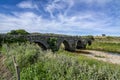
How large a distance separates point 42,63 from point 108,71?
509cm

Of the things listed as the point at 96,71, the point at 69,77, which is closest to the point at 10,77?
the point at 69,77

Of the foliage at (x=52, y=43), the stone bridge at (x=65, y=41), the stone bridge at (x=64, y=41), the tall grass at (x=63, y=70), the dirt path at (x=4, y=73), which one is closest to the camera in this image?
the tall grass at (x=63, y=70)

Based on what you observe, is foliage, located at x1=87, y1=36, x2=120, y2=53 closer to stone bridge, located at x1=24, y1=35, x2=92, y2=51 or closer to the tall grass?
stone bridge, located at x1=24, y1=35, x2=92, y2=51

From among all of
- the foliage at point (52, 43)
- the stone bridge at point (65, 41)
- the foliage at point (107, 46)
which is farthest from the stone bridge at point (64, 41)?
the foliage at point (107, 46)

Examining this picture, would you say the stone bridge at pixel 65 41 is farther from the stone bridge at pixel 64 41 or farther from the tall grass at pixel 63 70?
the tall grass at pixel 63 70

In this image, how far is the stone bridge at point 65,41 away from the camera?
37.7m

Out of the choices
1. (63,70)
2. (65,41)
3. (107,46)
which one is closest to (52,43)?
(65,41)

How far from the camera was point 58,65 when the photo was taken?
32.4ft

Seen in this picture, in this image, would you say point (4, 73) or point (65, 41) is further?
point (65, 41)

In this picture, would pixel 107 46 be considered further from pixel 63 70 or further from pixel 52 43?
pixel 63 70

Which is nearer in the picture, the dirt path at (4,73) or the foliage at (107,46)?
the dirt path at (4,73)

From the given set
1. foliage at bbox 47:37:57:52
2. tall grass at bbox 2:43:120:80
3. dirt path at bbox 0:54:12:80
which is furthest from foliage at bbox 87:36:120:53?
tall grass at bbox 2:43:120:80

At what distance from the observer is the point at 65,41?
174 ft

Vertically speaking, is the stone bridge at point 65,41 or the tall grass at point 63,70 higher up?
the tall grass at point 63,70
